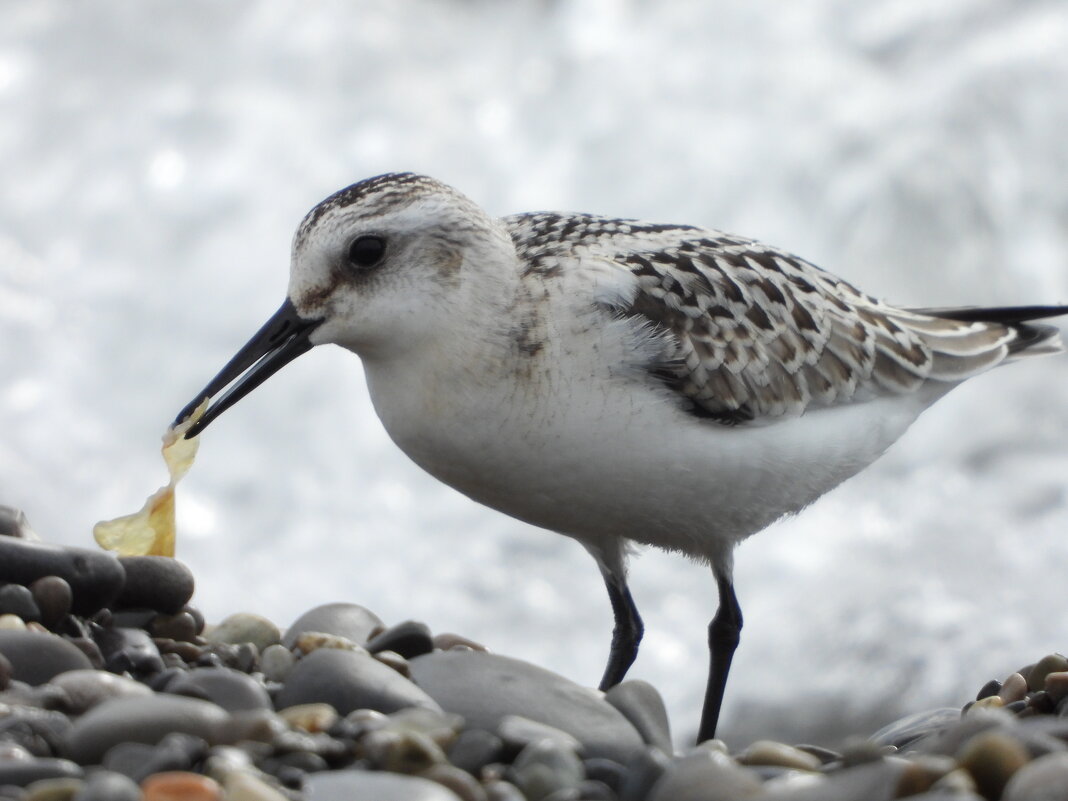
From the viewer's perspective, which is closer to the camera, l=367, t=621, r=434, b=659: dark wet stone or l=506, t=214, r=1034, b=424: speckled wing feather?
l=367, t=621, r=434, b=659: dark wet stone

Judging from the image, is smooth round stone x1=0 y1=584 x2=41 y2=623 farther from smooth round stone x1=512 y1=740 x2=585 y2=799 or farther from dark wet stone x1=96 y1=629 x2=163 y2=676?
smooth round stone x1=512 y1=740 x2=585 y2=799

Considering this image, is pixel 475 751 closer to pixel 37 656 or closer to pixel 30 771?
pixel 30 771

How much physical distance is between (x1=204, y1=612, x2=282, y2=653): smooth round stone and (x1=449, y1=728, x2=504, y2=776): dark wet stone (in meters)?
1.33

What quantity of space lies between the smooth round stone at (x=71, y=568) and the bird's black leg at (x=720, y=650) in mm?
2176

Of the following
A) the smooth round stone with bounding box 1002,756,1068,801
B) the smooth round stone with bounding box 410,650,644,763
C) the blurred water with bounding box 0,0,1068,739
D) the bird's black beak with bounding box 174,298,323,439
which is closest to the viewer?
the smooth round stone with bounding box 1002,756,1068,801

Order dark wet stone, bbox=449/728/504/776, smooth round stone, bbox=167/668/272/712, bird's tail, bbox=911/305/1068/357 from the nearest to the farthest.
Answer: dark wet stone, bbox=449/728/504/776, smooth round stone, bbox=167/668/272/712, bird's tail, bbox=911/305/1068/357

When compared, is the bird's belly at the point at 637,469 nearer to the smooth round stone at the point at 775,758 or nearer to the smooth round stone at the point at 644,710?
the smooth round stone at the point at 644,710

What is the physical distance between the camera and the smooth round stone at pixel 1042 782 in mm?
2674

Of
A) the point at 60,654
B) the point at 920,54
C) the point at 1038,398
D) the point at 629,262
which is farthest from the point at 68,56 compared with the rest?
the point at 60,654

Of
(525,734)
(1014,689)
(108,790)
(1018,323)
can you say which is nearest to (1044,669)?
(1014,689)

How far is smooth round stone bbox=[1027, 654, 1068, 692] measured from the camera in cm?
404

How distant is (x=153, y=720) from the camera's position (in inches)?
116

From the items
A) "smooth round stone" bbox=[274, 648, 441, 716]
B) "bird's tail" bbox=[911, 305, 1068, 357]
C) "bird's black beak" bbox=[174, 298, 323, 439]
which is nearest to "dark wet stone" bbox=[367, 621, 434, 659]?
"smooth round stone" bbox=[274, 648, 441, 716]

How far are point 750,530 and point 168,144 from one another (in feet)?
28.7
